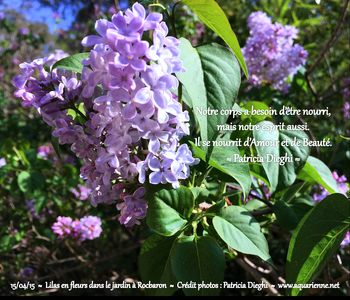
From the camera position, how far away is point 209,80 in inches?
31.7

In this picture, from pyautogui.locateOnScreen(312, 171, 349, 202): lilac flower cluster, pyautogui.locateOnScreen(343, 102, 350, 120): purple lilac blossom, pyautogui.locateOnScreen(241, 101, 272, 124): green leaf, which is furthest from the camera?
pyautogui.locateOnScreen(343, 102, 350, 120): purple lilac blossom

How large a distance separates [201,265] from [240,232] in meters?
0.10

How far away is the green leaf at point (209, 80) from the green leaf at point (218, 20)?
0.08 feet

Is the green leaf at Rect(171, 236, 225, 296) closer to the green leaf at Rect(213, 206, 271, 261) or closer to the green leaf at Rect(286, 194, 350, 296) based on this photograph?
the green leaf at Rect(213, 206, 271, 261)

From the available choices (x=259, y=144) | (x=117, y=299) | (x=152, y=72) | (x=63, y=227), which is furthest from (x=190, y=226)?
(x=63, y=227)

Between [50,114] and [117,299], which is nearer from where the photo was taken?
[50,114]

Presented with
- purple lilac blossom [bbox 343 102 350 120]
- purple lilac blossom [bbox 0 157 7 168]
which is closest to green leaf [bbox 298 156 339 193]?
purple lilac blossom [bbox 0 157 7 168]

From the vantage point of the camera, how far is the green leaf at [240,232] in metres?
0.85

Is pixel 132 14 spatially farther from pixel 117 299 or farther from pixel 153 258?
pixel 117 299

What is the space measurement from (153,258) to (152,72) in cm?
38

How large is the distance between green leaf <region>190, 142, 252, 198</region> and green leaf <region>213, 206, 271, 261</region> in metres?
0.06

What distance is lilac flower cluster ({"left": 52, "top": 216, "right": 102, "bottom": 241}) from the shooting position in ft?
6.32

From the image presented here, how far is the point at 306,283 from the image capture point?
2.91 ft

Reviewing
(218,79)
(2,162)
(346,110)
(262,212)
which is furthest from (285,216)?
(346,110)
